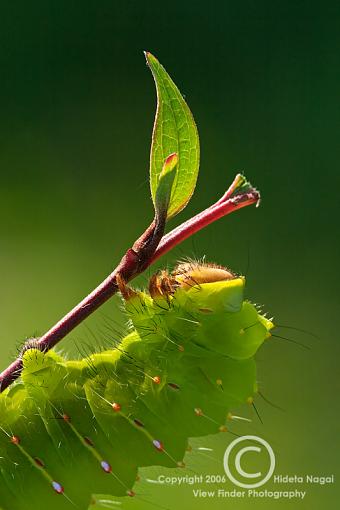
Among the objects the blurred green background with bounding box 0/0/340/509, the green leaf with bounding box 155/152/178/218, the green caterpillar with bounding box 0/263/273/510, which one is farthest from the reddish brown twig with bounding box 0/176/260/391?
the blurred green background with bounding box 0/0/340/509

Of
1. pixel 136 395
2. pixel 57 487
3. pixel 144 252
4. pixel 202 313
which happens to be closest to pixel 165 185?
pixel 144 252

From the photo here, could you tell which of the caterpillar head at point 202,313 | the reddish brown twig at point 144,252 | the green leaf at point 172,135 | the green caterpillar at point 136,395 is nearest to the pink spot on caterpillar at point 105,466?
the green caterpillar at point 136,395

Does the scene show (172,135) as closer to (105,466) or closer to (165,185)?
(165,185)

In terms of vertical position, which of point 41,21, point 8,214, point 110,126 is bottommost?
point 8,214

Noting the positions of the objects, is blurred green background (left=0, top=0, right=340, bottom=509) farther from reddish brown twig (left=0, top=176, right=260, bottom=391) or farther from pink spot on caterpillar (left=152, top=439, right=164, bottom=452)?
reddish brown twig (left=0, top=176, right=260, bottom=391)

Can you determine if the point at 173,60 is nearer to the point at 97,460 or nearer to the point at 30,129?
the point at 30,129

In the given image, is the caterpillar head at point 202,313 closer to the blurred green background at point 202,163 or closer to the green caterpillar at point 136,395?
the green caterpillar at point 136,395

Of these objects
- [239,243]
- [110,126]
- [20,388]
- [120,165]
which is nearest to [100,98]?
[110,126]
